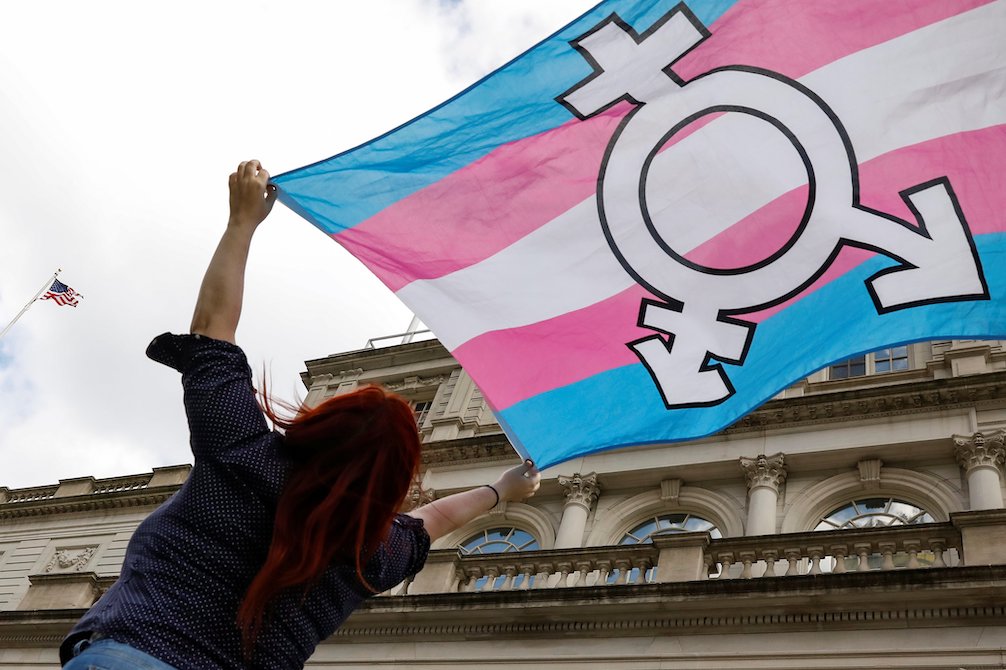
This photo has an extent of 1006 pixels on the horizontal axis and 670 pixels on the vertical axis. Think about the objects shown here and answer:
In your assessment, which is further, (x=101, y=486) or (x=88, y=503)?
(x=101, y=486)

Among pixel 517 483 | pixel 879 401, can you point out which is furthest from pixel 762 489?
pixel 517 483

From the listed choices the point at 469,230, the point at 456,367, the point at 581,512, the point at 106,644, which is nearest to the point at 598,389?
the point at 469,230

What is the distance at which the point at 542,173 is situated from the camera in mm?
6777

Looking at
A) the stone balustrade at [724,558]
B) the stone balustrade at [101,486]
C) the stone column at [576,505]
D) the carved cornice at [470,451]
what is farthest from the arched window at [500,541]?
the stone balustrade at [101,486]

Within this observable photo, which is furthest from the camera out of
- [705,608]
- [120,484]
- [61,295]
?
[61,295]

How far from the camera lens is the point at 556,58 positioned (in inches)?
274

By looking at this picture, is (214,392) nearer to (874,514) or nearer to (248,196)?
(248,196)

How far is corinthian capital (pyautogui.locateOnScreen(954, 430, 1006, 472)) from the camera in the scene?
16.3 metres

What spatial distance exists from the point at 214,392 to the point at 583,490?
56.2 feet

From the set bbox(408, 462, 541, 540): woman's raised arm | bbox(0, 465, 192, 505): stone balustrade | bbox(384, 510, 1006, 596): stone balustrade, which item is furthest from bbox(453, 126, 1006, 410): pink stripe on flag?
bbox(0, 465, 192, 505): stone balustrade

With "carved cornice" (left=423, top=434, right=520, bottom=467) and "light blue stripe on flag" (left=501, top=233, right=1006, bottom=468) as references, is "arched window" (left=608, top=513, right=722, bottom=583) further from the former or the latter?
"light blue stripe on flag" (left=501, top=233, right=1006, bottom=468)

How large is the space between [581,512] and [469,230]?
13.2 metres

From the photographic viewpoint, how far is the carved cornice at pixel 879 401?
1733 centimetres

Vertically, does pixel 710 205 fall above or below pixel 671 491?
below
